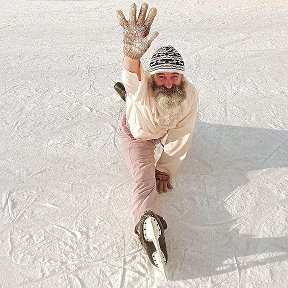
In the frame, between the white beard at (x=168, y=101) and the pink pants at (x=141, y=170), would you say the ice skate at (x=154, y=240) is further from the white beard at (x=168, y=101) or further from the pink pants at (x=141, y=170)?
the white beard at (x=168, y=101)

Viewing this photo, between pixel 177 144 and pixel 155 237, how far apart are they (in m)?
0.94

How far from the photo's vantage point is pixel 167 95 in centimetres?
307

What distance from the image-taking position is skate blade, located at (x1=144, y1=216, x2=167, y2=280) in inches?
100

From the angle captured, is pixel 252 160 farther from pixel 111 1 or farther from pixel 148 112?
pixel 111 1

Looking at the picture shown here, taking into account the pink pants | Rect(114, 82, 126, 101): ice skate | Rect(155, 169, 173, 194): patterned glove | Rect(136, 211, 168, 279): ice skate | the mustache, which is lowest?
Rect(114, 82, 126, 101): ice skate

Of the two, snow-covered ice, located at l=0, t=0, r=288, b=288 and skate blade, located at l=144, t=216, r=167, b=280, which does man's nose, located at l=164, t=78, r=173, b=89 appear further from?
skate blade, located at l=144, t=216, r=167, b=280

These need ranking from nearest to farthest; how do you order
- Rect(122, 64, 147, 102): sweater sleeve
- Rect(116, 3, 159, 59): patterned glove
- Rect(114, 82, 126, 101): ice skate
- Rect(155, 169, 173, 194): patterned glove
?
Rect(116, 3, 159, 59): patterned glove, Rect(122, 64, 147, 102): sweater sleeve, Rect(155, 169, 173, 194): patterned glove, Rect(114, 82, 126, 101): ice skate

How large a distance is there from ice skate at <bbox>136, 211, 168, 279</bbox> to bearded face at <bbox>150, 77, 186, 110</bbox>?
80cm

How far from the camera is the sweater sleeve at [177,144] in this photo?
328 centimetres

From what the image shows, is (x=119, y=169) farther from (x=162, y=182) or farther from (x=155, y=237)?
(x=155, y=237)

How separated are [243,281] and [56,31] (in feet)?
16.7

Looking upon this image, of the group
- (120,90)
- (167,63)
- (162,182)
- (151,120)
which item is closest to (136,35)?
(167,63)

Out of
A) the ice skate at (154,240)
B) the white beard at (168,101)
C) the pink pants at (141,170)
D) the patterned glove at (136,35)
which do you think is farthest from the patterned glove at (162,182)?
the patterned glove at (136,35)

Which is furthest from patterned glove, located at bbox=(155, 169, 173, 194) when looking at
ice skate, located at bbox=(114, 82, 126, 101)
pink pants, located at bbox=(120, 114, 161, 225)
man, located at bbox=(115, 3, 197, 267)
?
ice skate, located at bbox=(114, 82, 126, 101)
